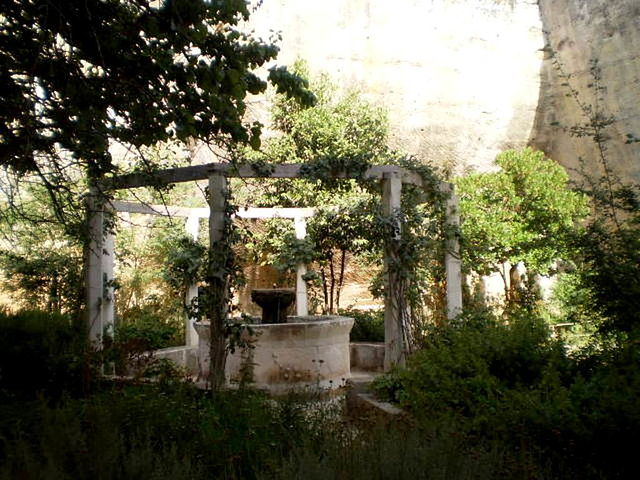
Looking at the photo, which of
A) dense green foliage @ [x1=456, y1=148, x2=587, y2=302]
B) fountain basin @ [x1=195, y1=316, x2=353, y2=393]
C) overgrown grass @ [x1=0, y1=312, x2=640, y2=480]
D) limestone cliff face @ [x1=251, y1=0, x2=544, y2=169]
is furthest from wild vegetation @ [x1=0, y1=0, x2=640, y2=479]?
limestone cliff face @ [x1=251, y1=0, x2=544, y2=169]

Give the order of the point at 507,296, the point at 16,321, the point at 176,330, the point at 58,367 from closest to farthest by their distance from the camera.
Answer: the point at 58,367 < the point at 16,321 < the point at 176,330 < the point at 507,296

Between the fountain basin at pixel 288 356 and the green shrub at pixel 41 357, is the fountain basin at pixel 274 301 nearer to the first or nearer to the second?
the fountain basin at pixel 288 356

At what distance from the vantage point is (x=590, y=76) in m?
16.6

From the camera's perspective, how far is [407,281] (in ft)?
24.4

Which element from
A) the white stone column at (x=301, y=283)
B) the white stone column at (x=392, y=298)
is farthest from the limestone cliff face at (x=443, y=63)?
the white stone column at (x=392, y=298)

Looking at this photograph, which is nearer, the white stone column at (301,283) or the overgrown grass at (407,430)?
the overgrown grass at (407,430)

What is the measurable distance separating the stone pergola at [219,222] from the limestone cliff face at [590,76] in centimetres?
739

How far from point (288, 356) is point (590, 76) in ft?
46.0

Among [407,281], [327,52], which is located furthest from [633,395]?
[327,52]

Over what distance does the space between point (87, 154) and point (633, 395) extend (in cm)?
492

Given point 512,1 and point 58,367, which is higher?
point 512,1

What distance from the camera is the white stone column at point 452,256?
325 inches

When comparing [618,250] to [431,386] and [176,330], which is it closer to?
[431,386]

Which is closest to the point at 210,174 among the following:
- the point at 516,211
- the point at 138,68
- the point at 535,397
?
the point at 138,68
